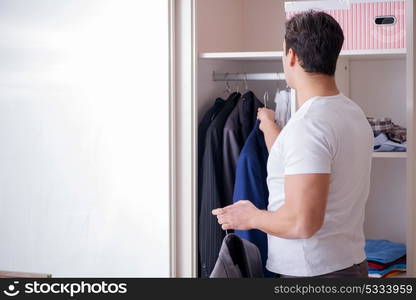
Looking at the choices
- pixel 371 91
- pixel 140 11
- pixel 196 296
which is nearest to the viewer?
pixel 196 296

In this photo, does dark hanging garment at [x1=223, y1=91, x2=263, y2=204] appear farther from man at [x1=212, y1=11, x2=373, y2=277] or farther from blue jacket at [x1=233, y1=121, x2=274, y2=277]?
man at [x1=212, y1=11, x2=373, y2=277]

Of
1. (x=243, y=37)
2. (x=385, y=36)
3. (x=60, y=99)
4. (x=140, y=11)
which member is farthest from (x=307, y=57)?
(x=243, y=37)

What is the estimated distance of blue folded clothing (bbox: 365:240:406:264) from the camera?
→ 2654 millimetres

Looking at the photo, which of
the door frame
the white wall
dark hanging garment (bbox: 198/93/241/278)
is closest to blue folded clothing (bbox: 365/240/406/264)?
dark hanging garment (bbox: 198/93/241/278)

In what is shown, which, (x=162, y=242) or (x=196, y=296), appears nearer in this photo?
(x=196, y=296)

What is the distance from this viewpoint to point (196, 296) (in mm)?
2236

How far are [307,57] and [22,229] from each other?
4.67ft

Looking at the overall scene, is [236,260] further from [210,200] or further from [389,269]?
[389,269]

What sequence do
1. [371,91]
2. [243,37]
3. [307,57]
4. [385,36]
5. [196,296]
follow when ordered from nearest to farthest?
[307,57] < [196,296] < [385,36] < [371,91] < [243,37]

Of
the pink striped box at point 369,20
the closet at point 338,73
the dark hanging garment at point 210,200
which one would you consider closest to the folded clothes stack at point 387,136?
the closet at point 338,73

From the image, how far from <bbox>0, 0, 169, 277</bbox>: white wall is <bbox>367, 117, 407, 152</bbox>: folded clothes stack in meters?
0.77

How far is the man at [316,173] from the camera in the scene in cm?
184

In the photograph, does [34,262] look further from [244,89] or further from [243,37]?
[243,37]

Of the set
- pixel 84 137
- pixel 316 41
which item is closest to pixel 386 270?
pixel 316 41
